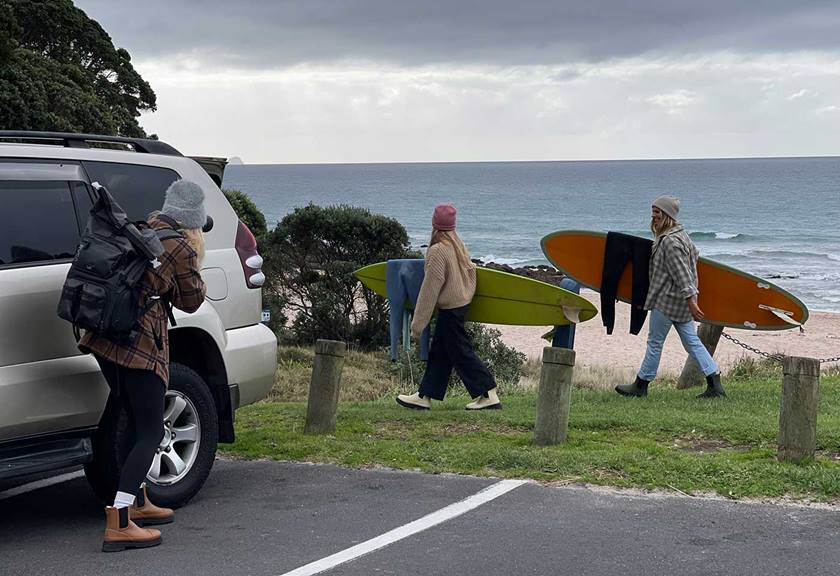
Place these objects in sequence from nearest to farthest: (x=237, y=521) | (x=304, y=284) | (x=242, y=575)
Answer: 1. (x=242, y=575)
2. (x=237, y=521)
3. (x=304, y=284)

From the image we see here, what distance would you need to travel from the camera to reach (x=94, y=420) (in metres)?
5.87

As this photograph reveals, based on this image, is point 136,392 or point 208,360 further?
point 208,360

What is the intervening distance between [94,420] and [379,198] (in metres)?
129

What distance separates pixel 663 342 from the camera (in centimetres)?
993

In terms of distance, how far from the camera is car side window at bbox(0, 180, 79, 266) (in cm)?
559

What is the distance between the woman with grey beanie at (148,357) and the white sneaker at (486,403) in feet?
13.9

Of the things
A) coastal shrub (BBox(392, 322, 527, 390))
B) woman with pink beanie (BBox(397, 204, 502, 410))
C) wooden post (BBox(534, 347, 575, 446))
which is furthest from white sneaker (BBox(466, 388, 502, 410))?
coastal shrub (BBox(392, 322, 527, 390))

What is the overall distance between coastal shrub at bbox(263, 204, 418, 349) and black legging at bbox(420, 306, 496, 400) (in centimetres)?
972

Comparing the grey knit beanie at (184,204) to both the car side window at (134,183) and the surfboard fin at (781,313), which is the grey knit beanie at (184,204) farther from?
the surfboard fin at (781,313)

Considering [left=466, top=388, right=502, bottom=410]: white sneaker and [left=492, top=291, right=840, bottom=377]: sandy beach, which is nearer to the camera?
[left=466, top=388, right=502, bottom=410]: white sneaker

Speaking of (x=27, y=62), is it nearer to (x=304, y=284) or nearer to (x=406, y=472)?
(x=304, y=284)

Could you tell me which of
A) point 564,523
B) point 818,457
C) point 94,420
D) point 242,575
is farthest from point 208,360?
point 818,457

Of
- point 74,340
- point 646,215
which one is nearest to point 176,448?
point 74,340

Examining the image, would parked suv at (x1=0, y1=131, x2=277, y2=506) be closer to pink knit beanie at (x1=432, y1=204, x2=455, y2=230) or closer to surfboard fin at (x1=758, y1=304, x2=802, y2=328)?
pink knit beanie at (x1=432, y1=204, x2=455, y2=230)
